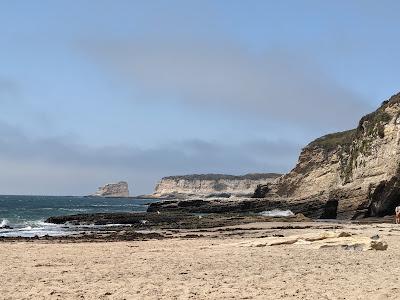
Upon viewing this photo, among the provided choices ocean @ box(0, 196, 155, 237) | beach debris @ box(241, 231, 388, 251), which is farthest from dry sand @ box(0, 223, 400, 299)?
ocean @ box(0, 196, 155, 237)

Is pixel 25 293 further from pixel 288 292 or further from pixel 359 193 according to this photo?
pixel 359 193

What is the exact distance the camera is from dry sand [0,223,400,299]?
33.8 feet

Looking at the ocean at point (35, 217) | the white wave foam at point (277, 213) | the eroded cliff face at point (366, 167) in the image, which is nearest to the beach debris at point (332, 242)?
the ocean at point (35, 217)

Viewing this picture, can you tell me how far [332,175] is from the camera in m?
74.4

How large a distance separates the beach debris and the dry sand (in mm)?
416

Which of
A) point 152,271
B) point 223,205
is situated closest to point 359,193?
point 223,205

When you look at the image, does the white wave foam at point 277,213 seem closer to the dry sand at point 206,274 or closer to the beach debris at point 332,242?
the beach debris at point 332,242

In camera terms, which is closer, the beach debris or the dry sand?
the dry sand

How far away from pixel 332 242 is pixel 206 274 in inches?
263

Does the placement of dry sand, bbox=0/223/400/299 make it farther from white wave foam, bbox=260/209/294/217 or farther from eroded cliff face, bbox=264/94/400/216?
white wave foam, bbox=260/209/294/217

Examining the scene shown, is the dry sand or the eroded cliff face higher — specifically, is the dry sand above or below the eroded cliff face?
below

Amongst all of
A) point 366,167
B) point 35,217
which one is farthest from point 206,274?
point 35,217

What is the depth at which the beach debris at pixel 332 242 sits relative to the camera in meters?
17.1

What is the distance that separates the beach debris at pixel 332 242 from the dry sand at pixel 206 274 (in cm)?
42
